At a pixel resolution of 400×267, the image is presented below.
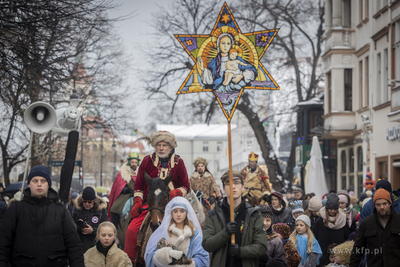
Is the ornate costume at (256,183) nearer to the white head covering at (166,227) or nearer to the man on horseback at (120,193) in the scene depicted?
the man on horseback at (120,193)

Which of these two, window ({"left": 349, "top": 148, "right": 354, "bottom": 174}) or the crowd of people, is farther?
window ({"left": 349, "top": 148, "right": 354, "bottom": 174})

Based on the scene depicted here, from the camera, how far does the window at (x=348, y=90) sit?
3079cm

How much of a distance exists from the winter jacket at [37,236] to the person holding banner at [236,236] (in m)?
1.34

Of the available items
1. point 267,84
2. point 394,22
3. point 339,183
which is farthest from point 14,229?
point 339,183

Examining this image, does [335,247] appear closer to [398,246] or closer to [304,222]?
[304,222]

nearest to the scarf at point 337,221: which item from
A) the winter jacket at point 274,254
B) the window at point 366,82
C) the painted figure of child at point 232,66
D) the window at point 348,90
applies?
the winter jacket at point 274,254

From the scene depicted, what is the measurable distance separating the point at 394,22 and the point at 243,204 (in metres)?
17.7

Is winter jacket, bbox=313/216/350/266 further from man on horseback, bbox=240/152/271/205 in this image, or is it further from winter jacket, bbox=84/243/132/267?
man on horseback, bbox=240/152/271/205

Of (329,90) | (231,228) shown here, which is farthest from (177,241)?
(329,90)

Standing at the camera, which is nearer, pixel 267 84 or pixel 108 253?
pixel 108 253

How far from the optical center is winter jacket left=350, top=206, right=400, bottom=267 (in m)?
7.82

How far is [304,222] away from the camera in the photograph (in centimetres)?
1005

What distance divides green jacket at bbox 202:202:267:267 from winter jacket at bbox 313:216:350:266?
3890 mm

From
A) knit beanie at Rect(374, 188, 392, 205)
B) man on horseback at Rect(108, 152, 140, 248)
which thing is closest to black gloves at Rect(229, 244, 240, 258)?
knit beanie at Rect(374, 188, 392, 205)
